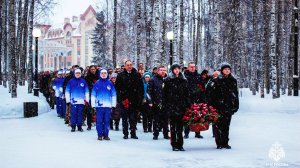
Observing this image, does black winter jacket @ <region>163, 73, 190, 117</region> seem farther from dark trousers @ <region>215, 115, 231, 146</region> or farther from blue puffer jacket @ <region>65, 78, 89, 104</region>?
blue puffer jacket @ <region>65, 78, 89, 104</region>

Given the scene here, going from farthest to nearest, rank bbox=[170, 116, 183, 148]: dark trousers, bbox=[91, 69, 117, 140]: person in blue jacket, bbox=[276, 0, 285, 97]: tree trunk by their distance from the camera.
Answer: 1. bbox=[276, 0, 285, 97]: tree trunk
2. bbox=[91, 69, 117, 140]: person in blue jacket
3. bbox=[170, 116, 183, 148]: dark trousers

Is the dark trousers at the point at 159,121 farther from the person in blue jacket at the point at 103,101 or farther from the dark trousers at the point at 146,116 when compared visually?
the person in blue jacket at the point at 103,101

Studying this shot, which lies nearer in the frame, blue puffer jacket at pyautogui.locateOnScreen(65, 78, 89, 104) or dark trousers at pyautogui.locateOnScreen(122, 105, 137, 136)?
dark trousers at pyautogui.locateOnScreen(122, 105, 137, 136)

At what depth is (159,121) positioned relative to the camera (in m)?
15.3

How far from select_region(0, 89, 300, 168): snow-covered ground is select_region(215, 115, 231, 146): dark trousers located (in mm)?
248

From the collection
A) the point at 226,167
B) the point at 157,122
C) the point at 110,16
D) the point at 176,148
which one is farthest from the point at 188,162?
the point at 110,16

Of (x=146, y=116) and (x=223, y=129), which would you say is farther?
(x=146, y=116)

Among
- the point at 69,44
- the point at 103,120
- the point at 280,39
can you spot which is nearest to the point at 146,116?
the point at 103,120

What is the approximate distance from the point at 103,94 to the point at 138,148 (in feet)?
7.83

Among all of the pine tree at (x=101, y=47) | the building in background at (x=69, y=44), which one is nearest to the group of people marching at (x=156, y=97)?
the pine tree at (x=101, y=47)

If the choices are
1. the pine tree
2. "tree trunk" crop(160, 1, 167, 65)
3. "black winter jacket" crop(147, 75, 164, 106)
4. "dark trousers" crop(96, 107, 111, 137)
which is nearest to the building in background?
the pine tree

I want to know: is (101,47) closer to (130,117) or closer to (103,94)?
(130,117)

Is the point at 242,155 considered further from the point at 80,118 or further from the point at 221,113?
the point at 80,118

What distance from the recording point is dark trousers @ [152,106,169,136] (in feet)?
46.4
